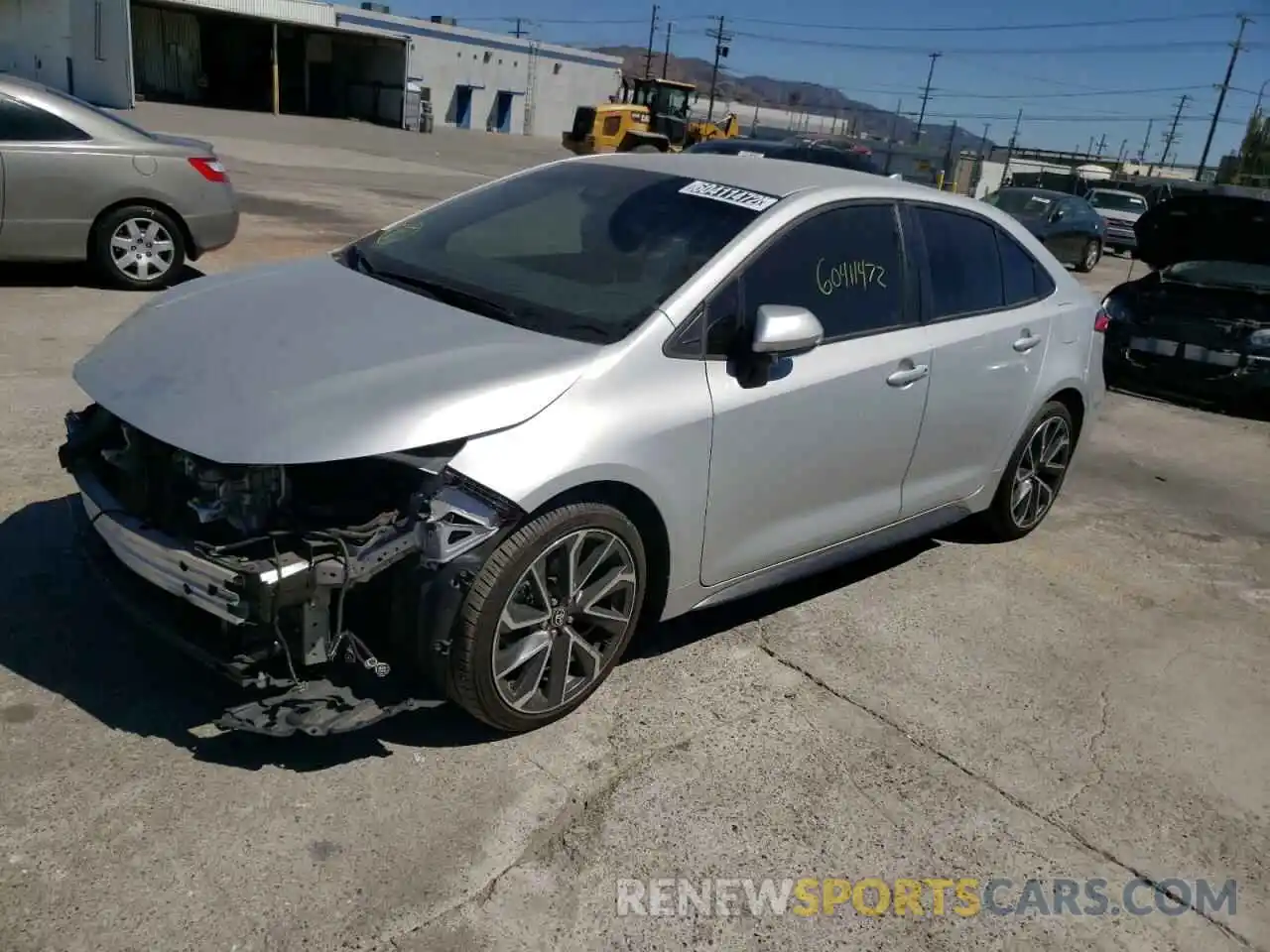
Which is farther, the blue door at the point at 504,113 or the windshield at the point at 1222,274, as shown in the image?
the blue door at the point at 504,113

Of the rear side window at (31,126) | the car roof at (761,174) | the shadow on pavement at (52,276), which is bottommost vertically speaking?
the shadow on pavement at (52,276)

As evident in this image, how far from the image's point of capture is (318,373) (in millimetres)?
2939

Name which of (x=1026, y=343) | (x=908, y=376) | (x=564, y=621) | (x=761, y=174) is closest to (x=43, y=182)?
(x=761, y=174)

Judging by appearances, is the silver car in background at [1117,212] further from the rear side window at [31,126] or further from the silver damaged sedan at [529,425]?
the silver damaged sedan at [529,425]

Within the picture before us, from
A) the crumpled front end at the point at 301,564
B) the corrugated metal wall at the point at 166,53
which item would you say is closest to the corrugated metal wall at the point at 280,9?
the corrugated metal wall at the point at 166,53

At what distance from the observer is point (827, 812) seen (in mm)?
3072

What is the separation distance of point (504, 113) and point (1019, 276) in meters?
→ 55.7

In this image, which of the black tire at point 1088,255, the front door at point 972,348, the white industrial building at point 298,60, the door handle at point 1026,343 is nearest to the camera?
the front door at point 972,348

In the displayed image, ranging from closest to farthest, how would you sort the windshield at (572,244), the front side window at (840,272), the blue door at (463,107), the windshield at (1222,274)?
the windshield at (572,244) → the front side window at (840,272) → the windshield at (1222,274) → the blue door at (463,107)

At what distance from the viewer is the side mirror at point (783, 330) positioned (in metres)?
3.27

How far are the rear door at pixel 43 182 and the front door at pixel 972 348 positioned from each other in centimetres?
632

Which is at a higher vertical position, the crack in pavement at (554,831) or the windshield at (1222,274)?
the windshield at (1222,274)

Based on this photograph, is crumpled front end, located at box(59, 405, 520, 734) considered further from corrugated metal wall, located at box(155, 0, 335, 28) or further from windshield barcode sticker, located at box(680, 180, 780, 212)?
corrugated metal wall, located at box(155, 0, 335, 28)

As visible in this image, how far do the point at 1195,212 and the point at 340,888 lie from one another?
8.81m
